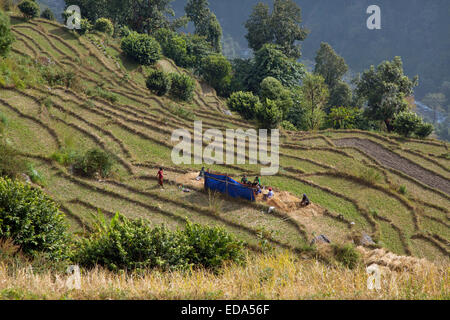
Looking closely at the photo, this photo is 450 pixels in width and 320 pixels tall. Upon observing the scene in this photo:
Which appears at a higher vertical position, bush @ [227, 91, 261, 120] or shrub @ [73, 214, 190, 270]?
bush @ [227, 91, 261, 120]

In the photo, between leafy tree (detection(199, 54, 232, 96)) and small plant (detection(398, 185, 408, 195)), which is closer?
small plant (detection(398, 185, 408, 195))

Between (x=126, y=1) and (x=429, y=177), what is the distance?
4732 centimetres

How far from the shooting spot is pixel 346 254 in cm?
1436

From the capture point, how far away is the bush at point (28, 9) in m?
41.1

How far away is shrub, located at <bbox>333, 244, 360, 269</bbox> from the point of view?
1405cm

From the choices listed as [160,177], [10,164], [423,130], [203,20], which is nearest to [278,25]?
[203,20]

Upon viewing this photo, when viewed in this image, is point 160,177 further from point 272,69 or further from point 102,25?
point 102,25

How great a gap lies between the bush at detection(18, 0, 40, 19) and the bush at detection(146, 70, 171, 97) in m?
18.2

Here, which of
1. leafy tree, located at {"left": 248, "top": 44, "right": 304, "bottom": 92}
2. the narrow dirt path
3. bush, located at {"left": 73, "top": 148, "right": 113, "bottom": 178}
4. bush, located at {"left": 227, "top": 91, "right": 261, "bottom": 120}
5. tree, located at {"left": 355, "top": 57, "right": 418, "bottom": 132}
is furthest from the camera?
leafy tree, located at {"left": 248, "top": 44, "right": 304, "bottom": 92}

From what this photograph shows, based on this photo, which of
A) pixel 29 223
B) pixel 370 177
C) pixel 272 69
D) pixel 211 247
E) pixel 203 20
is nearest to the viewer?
pixel 29 223

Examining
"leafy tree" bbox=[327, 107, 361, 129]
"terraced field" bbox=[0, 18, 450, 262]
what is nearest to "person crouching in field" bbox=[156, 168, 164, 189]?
"terraced field" bbox=[0, 18, 450, 262]

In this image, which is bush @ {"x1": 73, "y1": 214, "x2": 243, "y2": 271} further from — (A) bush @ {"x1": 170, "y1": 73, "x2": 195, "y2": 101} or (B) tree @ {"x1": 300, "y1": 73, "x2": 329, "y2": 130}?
(B) tree @ {"x1": 300, "y1": 73, "x2": 329, "y2": 130}

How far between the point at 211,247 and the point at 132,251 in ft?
8.21
